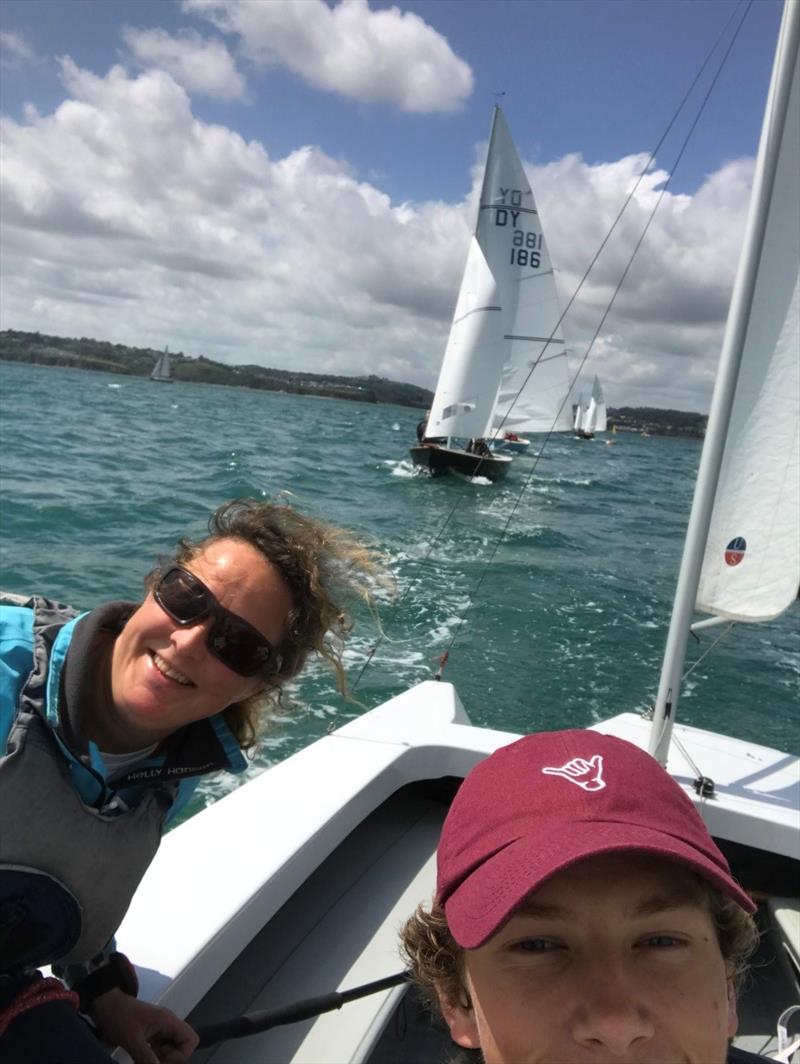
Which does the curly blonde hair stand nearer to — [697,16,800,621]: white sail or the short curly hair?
the short curly hair

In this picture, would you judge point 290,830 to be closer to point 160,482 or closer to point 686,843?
point 686,843

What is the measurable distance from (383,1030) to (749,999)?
105 cm

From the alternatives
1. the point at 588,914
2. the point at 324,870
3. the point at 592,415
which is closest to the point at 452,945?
the point at 588,914

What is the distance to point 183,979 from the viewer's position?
138 cm

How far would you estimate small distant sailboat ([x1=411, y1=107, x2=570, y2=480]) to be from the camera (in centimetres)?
2203

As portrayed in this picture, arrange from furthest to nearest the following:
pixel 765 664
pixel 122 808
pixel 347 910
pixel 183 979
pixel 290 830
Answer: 1. pixel 765 664
2. pixel 347 910
3. pixel 290 830
4. pixel 183 979
5. pixel 122 808

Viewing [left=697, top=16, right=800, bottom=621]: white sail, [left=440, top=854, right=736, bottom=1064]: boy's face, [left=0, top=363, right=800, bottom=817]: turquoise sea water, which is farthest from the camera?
[left=0, top=363, right=800, bottom=817]: turquoise sea water

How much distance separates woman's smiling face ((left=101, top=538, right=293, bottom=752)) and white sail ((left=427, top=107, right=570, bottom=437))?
69.7 ft

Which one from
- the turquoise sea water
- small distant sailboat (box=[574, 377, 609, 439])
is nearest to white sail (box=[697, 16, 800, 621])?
the turquoise sea water

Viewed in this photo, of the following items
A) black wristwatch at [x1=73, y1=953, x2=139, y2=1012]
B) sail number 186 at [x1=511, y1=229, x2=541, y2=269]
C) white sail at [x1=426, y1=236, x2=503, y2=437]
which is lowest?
black wristwatch at [x1=73, y1=953, x2=139, y2=1012]

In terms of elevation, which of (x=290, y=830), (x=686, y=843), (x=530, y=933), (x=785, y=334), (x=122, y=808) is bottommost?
(x=290, y=830)

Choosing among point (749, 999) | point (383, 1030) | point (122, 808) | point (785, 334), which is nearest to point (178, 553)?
point (122, 808)

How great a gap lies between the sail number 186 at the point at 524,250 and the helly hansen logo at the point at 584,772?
2307 cm

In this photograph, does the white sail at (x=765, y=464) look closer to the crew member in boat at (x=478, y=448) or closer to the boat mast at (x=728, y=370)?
the boat mast at (x=728, y=370)
